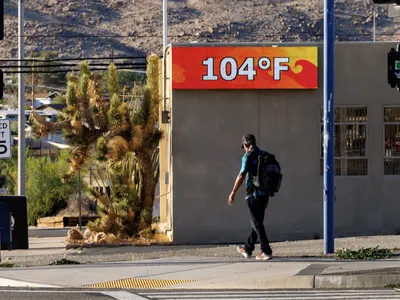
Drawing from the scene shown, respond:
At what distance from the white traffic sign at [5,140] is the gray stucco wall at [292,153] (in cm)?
602

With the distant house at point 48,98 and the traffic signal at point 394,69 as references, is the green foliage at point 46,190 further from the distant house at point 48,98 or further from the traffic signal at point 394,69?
the distant house at point 48,98

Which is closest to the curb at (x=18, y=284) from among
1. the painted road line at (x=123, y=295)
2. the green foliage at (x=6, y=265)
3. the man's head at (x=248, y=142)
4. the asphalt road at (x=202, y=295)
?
the asphalt road at (x=202, y=295)

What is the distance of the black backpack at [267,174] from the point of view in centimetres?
1393

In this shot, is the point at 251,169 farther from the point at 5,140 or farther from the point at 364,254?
the point at 5,140

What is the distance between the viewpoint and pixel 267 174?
13.9 meters

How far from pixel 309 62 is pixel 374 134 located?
7.10ft

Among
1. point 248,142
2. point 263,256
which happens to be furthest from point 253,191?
point 263,256

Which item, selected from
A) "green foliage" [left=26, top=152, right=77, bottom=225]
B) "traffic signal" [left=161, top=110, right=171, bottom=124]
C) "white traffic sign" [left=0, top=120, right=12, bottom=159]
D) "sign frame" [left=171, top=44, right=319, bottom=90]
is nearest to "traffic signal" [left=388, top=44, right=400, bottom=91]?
"white traffic sign" [left=0, top=120, right=12, bottom=159]

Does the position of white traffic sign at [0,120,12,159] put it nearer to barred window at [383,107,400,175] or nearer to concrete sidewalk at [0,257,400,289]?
concrete sidewalk at [0,257,400,289]

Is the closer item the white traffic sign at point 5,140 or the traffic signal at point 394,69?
the traffic signal at point 394,69

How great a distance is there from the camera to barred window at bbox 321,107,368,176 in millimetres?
21328

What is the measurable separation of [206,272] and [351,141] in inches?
342

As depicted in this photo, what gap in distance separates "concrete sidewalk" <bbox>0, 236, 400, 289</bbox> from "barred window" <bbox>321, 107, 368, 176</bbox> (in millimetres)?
5481

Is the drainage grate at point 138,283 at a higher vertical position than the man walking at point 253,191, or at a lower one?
lower
